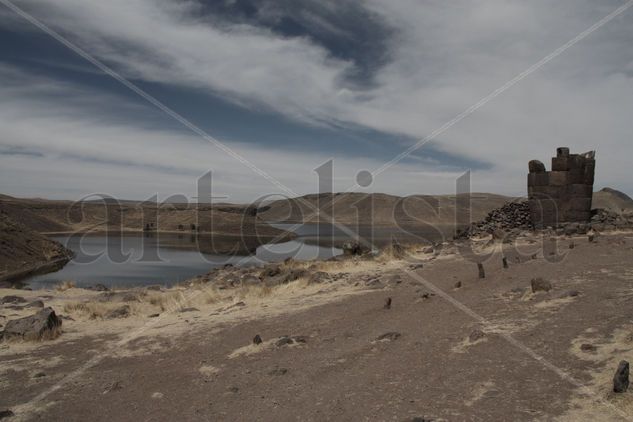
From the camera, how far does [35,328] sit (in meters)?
9.15

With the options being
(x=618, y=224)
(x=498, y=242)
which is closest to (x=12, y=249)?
(x=498, y=242)

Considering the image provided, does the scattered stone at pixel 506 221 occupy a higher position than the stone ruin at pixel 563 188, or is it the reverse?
the stone ruin at pixel 563 188

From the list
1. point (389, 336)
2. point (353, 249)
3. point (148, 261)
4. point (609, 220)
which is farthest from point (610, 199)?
point (389, 336)

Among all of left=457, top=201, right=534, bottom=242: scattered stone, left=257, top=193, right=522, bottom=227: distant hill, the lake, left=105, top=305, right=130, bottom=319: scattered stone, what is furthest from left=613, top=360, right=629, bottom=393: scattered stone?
left=257, top=193, right=522, bottom=227: distant hill

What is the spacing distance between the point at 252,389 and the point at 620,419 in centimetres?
402

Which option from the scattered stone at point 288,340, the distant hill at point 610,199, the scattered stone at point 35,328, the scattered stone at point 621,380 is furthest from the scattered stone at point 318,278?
the distant hill at point 610,199

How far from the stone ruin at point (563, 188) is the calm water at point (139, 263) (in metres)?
15.0

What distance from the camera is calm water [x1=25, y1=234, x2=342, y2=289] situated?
82.0ft

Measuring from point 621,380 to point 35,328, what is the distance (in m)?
9.56

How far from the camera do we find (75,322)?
10852mm

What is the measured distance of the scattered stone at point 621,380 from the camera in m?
4.40

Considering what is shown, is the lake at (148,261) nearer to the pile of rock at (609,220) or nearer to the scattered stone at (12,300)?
the scattered stone at (12,300)

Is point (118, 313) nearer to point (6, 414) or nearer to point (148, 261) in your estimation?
point (6, 414)

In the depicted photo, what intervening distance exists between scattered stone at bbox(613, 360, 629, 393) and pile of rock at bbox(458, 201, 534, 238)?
16639mm
